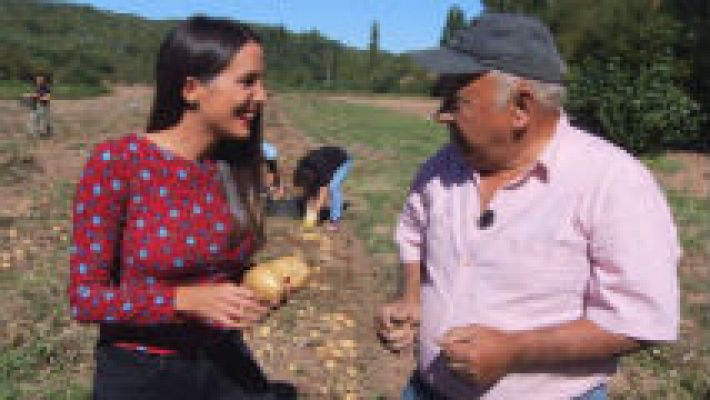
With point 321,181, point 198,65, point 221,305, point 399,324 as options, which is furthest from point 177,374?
point 321,181

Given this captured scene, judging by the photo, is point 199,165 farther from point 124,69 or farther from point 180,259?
point 124,69

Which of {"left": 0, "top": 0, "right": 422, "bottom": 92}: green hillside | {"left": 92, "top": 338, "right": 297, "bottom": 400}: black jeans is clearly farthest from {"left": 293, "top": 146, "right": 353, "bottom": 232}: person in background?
{"left": 0, "top": 0, "right": 422, "bottom": 92}: green hillside

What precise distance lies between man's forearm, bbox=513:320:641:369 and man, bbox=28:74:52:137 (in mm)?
16266

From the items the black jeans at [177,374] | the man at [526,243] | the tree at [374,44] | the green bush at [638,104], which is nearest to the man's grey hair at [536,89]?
the man at [526,243]

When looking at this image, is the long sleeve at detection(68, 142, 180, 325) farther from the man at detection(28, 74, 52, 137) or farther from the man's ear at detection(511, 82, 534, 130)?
the man at detection(28, 74, 52, 137)

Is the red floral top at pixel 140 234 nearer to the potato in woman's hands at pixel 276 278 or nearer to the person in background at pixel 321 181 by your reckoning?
the potato in woman's hands at pixel 276 278

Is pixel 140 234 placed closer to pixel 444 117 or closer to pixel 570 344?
pixel 444 117

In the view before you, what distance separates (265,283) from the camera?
2.45 meters

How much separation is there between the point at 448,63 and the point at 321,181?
687cm

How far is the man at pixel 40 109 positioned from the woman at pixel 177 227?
1545 centimetres

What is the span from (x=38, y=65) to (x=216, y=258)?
55737 millimetres

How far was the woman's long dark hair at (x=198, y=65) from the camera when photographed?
7.55 ft

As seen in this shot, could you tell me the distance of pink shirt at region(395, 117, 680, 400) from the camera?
1820mm

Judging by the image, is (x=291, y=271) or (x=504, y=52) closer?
(x=504, y=52)
